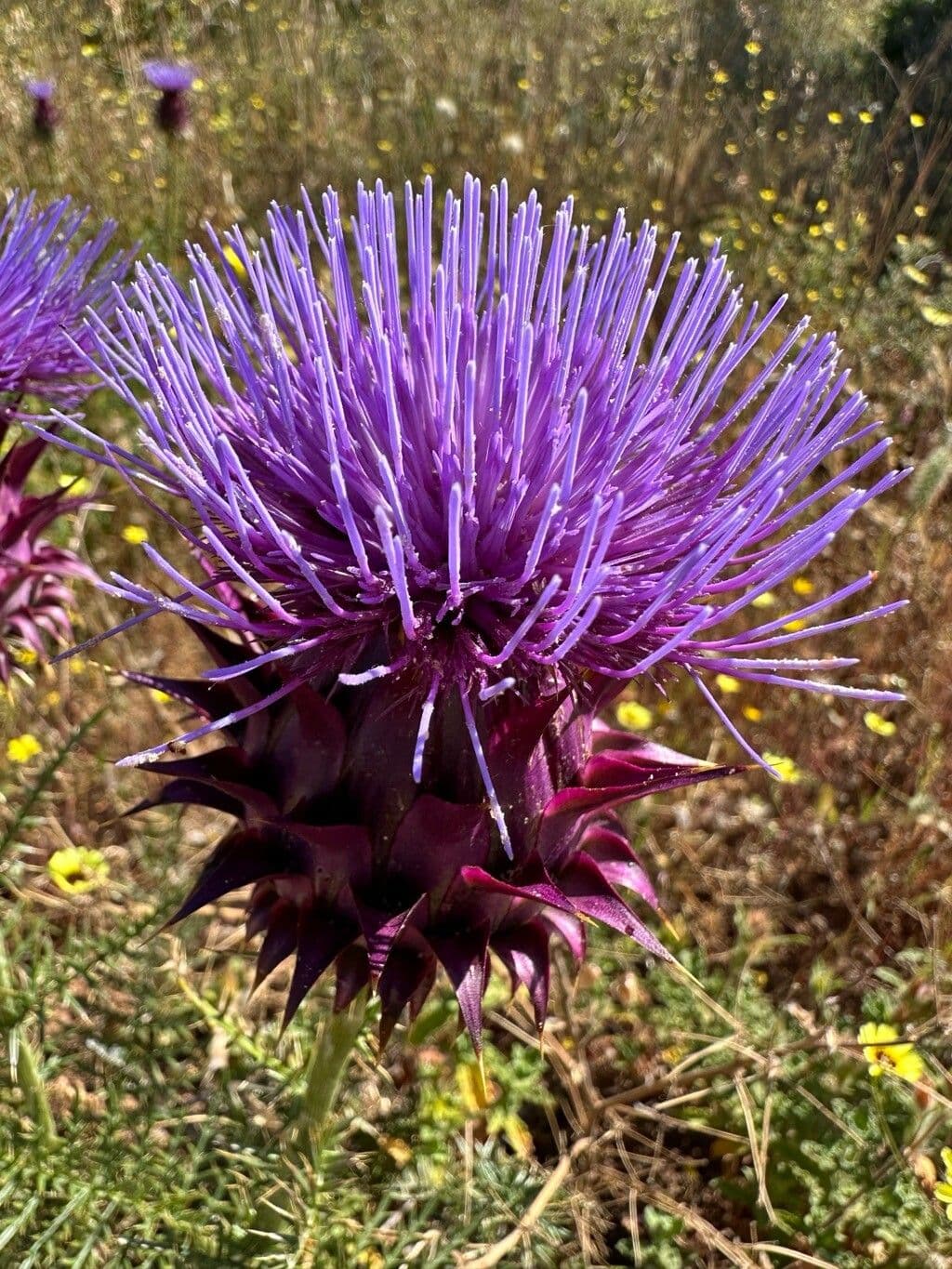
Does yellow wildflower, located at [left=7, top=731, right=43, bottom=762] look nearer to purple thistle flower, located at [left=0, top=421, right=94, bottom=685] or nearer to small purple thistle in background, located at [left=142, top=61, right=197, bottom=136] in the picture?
purple thistle flower, located at [left=0, top=421, right=94, bottom=685]

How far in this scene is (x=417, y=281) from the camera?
1.27 metres

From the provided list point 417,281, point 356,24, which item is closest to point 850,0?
point 356,24

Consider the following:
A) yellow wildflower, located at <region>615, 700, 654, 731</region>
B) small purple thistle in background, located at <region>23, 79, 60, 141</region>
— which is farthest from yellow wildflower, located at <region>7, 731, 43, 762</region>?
small purple thistle in background, located at <region>23, 79, 60, 141</region>

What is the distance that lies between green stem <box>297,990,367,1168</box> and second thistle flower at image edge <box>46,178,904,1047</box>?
6.3 inches

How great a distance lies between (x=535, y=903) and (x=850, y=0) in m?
7.46

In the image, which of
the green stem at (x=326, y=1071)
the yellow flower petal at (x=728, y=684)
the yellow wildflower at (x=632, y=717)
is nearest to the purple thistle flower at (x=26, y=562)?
the green stem at (x=326, y=1071)

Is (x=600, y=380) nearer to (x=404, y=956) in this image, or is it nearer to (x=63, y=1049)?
(x=404, y=956)

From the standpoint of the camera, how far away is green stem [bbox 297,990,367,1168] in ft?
3.97

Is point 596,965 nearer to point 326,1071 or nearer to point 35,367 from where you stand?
point 326,1071

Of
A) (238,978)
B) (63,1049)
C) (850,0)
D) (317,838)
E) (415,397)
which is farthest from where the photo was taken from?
(850,0)

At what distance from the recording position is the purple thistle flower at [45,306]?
5.23ft

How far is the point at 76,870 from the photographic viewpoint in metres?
1.63

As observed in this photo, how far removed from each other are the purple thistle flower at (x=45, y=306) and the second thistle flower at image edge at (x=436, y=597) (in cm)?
54

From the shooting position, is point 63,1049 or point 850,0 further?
point 850,0
